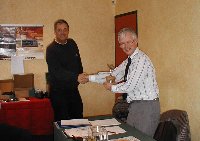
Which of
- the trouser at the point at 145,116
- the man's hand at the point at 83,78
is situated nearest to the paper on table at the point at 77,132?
the trouser at the point at 145,116

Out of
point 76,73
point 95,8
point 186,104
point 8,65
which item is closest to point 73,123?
point 76,73

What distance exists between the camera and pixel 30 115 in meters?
4.92

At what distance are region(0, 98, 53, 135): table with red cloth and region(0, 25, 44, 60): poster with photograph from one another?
0.93 meters

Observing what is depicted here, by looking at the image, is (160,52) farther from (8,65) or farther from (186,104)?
(8,65)

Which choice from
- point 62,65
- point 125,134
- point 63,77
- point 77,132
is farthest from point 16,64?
point 125,134

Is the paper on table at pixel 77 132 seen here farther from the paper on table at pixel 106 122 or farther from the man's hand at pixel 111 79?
the man's hand at pixel 111 79

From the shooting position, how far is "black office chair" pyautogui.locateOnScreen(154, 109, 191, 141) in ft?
7.43

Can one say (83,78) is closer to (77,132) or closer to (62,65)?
(62,65)

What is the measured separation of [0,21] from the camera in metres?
5.37

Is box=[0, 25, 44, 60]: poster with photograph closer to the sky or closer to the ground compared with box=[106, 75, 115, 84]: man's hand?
closer to the sky

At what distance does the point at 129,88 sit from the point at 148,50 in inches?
91.4

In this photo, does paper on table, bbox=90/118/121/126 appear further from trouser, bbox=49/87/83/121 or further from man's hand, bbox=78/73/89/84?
trouser, bbox=49/87/83/121

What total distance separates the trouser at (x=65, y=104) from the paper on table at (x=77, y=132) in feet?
4.07

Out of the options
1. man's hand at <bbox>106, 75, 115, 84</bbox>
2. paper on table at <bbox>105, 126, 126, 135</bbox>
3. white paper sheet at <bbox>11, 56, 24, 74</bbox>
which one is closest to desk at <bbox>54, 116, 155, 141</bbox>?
paper on table at <bbox>105, 126, 126, 135</bbox>
